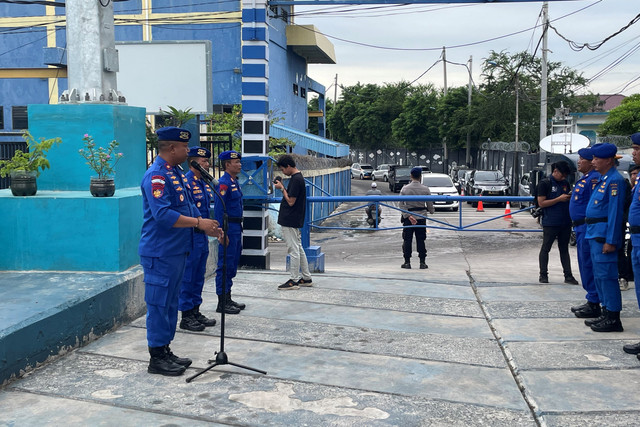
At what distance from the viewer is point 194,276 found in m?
7.22

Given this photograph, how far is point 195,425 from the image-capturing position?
4609 mm

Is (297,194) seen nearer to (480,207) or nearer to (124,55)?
(124,55)

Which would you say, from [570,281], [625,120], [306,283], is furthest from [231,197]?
[625,120]

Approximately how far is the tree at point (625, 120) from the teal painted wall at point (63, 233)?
31.5m

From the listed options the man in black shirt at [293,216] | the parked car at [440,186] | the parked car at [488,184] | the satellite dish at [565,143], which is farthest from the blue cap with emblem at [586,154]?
the parked car at [488,184]

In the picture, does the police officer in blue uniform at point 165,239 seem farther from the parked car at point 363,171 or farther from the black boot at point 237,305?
the parked car at point 363,171

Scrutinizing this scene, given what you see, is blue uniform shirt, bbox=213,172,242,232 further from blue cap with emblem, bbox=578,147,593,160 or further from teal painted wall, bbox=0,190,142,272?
blue cap with emblem, bbox=578,147,593,160

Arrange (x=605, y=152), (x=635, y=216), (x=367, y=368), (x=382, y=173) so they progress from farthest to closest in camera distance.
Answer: (x=382, y=173), (x=605, y=152), (x=635, y=216), (x=367, y=368)

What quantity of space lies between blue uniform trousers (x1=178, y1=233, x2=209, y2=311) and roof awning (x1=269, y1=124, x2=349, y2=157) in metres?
18.9

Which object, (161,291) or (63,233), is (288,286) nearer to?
(63,233)

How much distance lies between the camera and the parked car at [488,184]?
30.5 meters

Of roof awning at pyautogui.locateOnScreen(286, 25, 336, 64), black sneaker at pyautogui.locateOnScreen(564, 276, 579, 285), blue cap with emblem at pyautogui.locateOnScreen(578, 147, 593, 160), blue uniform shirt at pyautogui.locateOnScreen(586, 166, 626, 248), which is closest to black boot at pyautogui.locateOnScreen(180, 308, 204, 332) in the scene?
blue uniform shirt at pyautogui.locateOnScreen(586, 166, 626, 248)

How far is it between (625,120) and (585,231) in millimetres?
28950

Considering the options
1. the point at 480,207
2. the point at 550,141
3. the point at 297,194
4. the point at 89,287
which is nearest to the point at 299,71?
the point at 480,207
